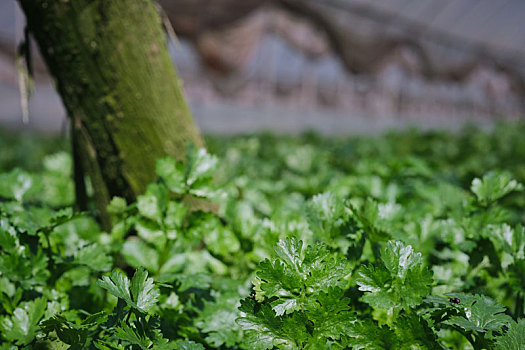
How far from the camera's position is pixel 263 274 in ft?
1.64

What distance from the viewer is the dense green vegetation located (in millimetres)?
492

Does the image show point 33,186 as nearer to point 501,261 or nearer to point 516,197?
point 501,261

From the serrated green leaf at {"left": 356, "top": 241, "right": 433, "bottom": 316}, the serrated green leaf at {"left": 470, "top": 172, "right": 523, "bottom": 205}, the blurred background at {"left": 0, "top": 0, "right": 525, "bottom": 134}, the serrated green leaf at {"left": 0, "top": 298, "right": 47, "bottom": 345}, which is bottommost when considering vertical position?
the blurred background at {"left": 0, "top": 0, "right": 525, "bottom": 134}

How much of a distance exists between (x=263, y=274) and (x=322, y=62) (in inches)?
429

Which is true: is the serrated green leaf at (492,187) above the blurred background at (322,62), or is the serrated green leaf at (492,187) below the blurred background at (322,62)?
above

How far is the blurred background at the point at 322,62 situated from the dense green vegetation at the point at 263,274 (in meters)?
6.31

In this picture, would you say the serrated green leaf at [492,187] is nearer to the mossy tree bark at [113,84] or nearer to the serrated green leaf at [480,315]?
the serrated green leaf at [480,315]

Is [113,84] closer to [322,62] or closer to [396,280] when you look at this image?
[396,280]

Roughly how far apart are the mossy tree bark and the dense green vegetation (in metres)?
0.16

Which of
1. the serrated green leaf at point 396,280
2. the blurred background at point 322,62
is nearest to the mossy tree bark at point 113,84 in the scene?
the serrated green leaf at point 396,280

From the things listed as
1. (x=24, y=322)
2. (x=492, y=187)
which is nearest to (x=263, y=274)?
(x=24, y=322)

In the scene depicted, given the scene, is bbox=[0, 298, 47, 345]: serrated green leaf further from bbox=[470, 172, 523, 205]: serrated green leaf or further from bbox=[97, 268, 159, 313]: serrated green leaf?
bbox=[470, 172, 523, 205]: serrated green leaf

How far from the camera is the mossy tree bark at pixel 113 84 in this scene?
3.01 feet

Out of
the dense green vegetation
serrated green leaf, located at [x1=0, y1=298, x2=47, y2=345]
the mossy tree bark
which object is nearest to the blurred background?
the mossy tree bark
